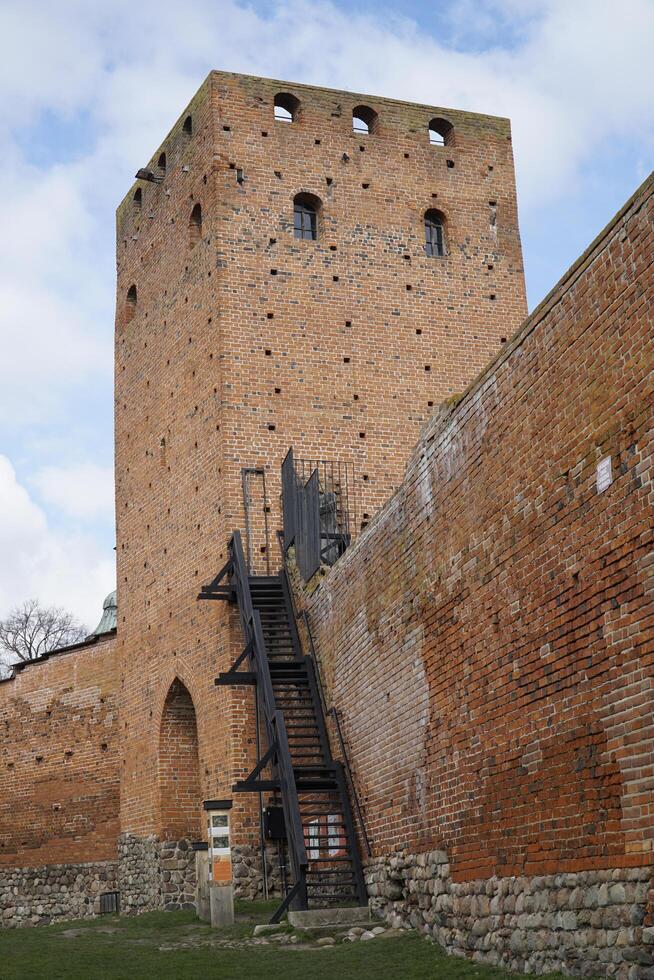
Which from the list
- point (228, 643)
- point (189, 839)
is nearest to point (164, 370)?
point (228, 643)

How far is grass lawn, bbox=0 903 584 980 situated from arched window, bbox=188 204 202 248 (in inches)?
404

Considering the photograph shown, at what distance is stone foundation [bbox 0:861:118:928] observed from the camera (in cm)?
2162

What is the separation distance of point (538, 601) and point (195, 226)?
12109 mm

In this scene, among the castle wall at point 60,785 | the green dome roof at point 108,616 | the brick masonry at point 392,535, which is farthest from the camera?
the green dome roof at point 108,616

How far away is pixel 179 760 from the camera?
19.0m

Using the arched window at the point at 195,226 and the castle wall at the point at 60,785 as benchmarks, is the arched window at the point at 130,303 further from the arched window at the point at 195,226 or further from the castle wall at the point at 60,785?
the castle wall at the point at 60,785

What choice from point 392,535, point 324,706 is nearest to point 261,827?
point 324,706

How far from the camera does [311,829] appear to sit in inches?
607

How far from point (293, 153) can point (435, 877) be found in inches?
470

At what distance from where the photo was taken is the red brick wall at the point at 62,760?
2231 cm

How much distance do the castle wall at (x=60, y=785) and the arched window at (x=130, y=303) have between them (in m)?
5.68

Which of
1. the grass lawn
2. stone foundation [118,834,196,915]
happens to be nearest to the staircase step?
the grass lawn

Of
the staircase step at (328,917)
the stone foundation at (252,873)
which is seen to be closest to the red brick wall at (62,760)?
the stone foundation at (252,873)

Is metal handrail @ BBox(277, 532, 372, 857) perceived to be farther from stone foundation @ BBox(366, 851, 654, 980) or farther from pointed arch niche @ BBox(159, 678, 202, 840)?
pointed arch niche @ BBox(159, 678, 202, 840)
